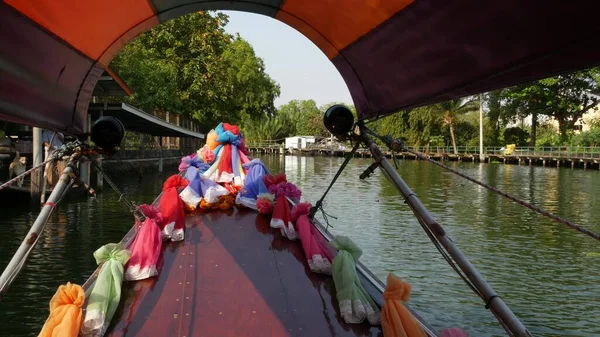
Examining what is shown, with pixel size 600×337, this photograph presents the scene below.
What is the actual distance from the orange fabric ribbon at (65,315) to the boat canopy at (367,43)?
110cm

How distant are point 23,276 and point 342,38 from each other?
757 cm

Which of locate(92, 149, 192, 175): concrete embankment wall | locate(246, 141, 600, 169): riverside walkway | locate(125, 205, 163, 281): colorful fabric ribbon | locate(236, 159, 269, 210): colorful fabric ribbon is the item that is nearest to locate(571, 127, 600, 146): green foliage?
locate(246, 141, 600, 169): riverside walkway

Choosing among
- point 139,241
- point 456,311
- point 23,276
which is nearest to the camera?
point 139,241

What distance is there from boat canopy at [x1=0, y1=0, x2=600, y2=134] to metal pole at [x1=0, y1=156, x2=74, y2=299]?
44cm

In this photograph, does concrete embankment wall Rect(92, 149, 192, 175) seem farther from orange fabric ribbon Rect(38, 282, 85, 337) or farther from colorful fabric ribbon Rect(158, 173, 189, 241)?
orange fabric ribbon Rect(38, 282, 85, 337)

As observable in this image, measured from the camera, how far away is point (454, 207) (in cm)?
1848

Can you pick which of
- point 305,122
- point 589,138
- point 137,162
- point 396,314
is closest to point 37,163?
point 396,314

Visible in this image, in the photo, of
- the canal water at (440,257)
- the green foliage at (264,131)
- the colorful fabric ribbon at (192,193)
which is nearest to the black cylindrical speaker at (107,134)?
the colorful fabric ribbon at (192,193)

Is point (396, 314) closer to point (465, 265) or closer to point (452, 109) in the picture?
point (465, 265)

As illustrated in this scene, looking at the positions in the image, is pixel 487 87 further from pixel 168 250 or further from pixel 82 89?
pixel 168 250

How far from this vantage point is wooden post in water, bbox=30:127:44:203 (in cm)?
1529

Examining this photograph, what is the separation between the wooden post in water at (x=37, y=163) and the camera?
50.2 feet

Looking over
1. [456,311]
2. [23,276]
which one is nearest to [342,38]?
[456,311]

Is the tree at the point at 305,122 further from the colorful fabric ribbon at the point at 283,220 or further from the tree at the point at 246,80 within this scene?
the colorful fabric ribbon at the point at 283,220
